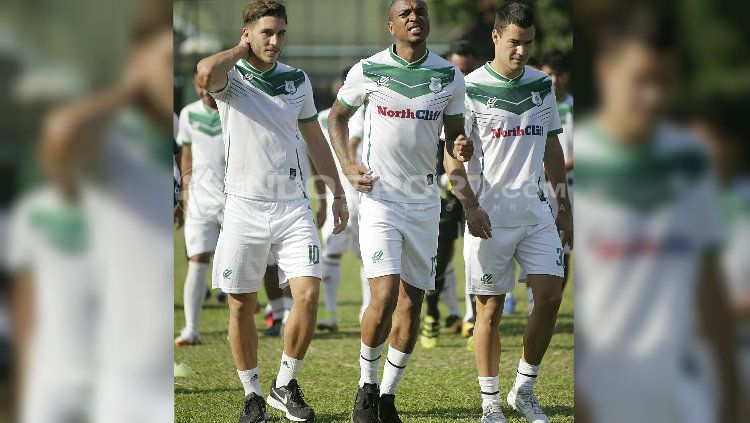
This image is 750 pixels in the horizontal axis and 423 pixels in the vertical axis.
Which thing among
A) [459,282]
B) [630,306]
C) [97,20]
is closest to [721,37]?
[630,306]

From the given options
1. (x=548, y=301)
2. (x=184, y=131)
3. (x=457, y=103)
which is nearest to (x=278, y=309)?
(x=184, y=131)

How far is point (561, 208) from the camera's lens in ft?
19.5

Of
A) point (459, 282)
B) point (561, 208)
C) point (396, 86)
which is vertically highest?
point (396, 86)

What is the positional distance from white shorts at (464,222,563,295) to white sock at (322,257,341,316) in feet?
12.0

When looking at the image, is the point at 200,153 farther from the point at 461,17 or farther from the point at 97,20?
the point at 461,17

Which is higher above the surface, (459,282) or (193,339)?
(193,339)

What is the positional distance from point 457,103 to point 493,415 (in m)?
1.66

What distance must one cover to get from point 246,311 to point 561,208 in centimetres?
192

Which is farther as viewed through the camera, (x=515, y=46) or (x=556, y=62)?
(x=556, y=62)

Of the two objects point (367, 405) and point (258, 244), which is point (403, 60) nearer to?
point (258, 244)

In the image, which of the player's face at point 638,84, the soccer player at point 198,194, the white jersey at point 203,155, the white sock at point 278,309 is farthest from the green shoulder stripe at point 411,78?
the player's face at point 638,84

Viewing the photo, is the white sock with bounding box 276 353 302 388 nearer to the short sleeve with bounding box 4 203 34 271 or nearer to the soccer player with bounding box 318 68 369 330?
the soccer player with bounding box 318 68 369 330

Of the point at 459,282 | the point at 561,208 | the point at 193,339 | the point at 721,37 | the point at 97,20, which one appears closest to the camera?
the point at 721,37

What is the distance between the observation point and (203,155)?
864cm
